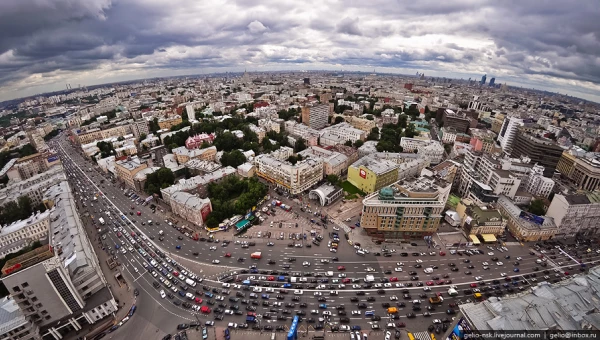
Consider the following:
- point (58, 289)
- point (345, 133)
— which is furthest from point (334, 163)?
point (58, 289)

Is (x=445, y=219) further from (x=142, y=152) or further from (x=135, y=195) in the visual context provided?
(x=142, y=152)

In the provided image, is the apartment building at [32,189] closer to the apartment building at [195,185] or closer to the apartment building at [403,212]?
the apartment building at [195,185]

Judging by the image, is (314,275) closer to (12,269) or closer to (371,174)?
(371,174)

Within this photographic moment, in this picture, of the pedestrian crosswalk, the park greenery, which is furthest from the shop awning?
the park greenery

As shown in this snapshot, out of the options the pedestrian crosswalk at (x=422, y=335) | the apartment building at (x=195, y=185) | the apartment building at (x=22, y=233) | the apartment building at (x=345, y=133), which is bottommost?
the apartment building at (x=22, y=233)

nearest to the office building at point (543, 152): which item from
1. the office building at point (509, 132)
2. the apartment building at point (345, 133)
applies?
the office building at point (509, 132)

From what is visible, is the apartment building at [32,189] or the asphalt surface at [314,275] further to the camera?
the apartment building at [32,189]

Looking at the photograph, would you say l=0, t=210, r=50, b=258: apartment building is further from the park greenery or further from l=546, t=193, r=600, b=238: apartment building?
l=546, t=193, r=600, b=238: apartment building
